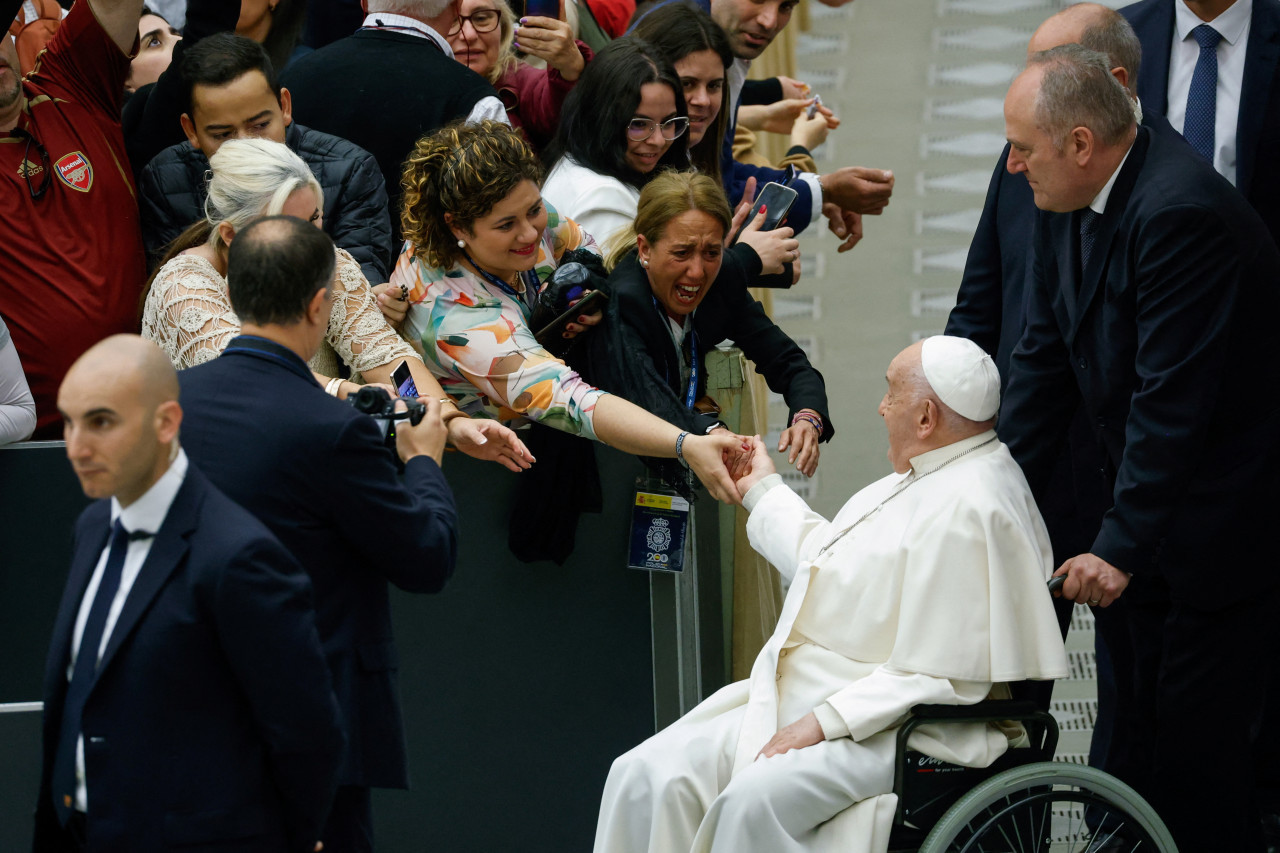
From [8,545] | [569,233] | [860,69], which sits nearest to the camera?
[8,545]

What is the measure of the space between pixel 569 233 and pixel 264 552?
5.52 ft

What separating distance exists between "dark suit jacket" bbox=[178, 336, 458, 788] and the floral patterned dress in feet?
2.58

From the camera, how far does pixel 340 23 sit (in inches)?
180

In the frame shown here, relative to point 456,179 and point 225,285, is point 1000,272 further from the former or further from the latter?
point 225,285

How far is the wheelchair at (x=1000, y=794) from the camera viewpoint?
2.85m

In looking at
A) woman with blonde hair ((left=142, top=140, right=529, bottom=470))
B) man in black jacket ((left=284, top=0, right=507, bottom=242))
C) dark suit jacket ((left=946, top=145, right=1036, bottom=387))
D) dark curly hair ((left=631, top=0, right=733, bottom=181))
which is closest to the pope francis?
dark suit jacket ((left=946, top=145, right=1036, bottom=387))

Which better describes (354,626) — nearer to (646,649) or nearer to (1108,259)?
(646,649)

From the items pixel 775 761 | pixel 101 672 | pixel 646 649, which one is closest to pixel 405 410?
pixel 101 672

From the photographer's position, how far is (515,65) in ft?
14.9

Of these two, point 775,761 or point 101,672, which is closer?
point 101,672

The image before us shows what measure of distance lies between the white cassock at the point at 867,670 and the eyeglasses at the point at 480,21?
196 centimetres

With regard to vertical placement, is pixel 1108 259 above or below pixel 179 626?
above

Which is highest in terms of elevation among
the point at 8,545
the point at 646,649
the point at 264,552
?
the point at 264,552

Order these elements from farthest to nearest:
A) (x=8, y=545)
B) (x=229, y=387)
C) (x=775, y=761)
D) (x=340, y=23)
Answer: (x=340, y=23) < (x=8, y=545) < (x=775, y=761) < (x=229, y=387)
